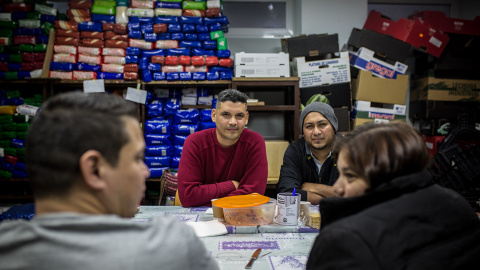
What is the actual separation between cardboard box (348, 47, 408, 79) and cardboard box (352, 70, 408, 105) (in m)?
0.09

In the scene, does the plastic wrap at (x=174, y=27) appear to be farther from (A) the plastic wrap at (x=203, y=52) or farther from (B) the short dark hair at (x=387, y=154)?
(B) the short dark hair at (x=387, y=154)

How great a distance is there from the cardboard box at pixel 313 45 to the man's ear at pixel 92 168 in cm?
324

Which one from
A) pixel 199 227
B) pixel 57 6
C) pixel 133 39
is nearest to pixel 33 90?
pixel 57 6

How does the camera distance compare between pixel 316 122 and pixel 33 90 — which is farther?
pixel 33 90

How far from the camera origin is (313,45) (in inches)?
142

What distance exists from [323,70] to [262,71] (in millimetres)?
667

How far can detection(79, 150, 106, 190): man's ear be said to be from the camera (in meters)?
0.65

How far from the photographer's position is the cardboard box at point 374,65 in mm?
3645

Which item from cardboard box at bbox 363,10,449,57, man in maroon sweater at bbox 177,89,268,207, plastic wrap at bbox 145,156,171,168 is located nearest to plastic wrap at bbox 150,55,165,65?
plastic wrap at bbox 145,156,171,168

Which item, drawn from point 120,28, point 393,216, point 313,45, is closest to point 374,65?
point 313,45

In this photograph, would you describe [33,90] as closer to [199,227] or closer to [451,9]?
[199,227]

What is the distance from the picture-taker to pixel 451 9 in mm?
4410

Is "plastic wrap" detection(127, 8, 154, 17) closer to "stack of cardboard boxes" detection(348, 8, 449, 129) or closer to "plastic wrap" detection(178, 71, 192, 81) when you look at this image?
"plastic wrap" detection(178, 71, 192, 81)

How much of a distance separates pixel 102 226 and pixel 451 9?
5.21 meters
